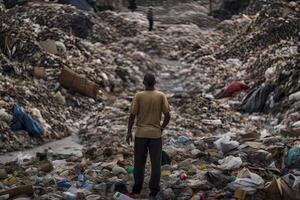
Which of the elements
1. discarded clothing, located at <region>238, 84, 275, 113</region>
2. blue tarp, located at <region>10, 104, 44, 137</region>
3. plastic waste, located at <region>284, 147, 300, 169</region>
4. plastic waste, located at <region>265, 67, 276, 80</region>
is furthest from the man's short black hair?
plastic waste, located at <region>265, 67, 276, 80</region>

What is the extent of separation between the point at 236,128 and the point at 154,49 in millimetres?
9022

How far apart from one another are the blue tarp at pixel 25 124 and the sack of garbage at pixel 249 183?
163 inches

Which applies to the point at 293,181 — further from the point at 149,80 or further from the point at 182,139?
the point at 182,139

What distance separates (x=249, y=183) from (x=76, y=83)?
6436 mm

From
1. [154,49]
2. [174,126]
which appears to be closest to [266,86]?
[174,126]

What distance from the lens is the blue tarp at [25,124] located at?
876 cm

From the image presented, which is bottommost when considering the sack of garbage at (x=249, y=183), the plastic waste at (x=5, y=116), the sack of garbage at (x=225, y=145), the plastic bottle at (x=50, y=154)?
the plastic bottle at (x=50, y=154)

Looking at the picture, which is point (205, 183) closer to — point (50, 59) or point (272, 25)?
point (50, 59)

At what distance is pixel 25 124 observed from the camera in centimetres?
882

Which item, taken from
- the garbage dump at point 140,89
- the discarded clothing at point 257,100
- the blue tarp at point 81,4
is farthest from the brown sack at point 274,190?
the blue tarp at point 81,4

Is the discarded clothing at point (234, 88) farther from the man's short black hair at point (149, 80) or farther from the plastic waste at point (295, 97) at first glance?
the man's short black hair at point (149, 80)

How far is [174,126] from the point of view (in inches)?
368

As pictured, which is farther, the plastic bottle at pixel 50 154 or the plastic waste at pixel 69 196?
the plastic bottle at pixel 50 154

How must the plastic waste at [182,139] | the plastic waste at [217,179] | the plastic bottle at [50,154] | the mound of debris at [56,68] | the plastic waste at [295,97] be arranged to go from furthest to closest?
the plastic waste at [295,97] < the mound of debris at [56,68] < the plastic waste at [182,139] < the plastic bottle at [50,154] < the plastic waste at [217,179]
